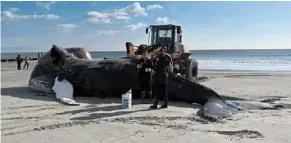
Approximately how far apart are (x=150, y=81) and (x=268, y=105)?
328 cm

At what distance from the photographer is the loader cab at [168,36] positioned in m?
16.8

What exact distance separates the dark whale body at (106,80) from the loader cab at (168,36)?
481 cm

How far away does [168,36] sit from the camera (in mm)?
17188

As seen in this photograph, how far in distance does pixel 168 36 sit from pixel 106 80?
6.72 metres

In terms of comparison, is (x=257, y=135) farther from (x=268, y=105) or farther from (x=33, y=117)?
(x=33, y=117)

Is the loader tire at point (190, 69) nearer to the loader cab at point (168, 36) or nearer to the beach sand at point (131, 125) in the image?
the loader cab at point (168, 36)

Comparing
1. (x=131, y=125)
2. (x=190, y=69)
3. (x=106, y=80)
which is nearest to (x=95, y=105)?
(x=106, y=80)

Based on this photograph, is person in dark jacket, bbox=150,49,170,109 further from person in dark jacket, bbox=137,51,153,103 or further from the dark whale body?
person in dark jacket, bbox=137,51,153,103

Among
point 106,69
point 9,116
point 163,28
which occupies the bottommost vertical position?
point 9,116

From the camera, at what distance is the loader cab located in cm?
1680

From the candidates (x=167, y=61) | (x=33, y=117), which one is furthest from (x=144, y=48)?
(x=33, y=117)

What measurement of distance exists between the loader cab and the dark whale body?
4808 mm

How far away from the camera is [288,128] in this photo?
23.1 ft

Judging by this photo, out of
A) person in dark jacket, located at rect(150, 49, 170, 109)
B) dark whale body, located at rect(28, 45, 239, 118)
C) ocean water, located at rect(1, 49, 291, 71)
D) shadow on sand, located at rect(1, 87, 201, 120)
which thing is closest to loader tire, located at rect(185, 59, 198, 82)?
dark whale body, located at rect(28, 45, 239, 118)
